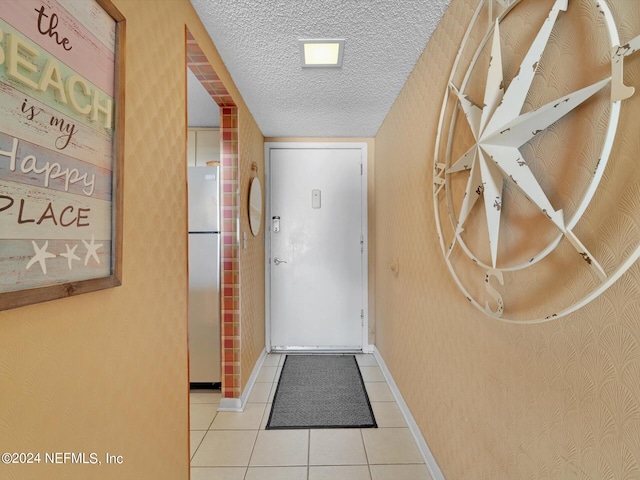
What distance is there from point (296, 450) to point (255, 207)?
185 cm

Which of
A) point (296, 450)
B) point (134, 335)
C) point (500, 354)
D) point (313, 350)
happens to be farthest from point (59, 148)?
point (313, 350)

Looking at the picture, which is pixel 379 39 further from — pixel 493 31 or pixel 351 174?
pixel 351 174

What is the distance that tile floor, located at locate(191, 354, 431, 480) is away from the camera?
1780mm

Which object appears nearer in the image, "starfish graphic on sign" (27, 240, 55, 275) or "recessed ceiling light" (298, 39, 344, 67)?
"starfish graphic on sign" (27, 240, 55, 275)

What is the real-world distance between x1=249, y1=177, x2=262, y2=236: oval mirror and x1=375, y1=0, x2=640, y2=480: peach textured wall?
1166 millimetres

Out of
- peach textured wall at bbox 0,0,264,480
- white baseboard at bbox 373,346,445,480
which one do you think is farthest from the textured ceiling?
white baseboard at bbox 373,346,445,480

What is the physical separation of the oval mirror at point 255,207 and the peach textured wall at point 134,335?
1.28m

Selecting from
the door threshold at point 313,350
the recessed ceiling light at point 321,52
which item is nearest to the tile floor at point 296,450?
the door threshold at point 313,350

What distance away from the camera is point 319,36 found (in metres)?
1.76

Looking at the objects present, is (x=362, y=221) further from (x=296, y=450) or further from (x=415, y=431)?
(x=296, y=450)

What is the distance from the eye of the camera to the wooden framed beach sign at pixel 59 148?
610 mm

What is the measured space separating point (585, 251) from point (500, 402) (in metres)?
0.66

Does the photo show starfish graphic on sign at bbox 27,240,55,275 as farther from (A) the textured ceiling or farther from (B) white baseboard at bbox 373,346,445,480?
(B) white baseboard at bbox 373,346,445,480

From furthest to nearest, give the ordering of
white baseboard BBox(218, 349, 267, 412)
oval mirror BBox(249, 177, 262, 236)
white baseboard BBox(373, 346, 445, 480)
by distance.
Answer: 1. oval mirror BBox(249, 177, 262, 236)
2. white baseboard BBox(218, 349, 267, 412)
3. white baseboard BBox(373, 346, 445, 480)
